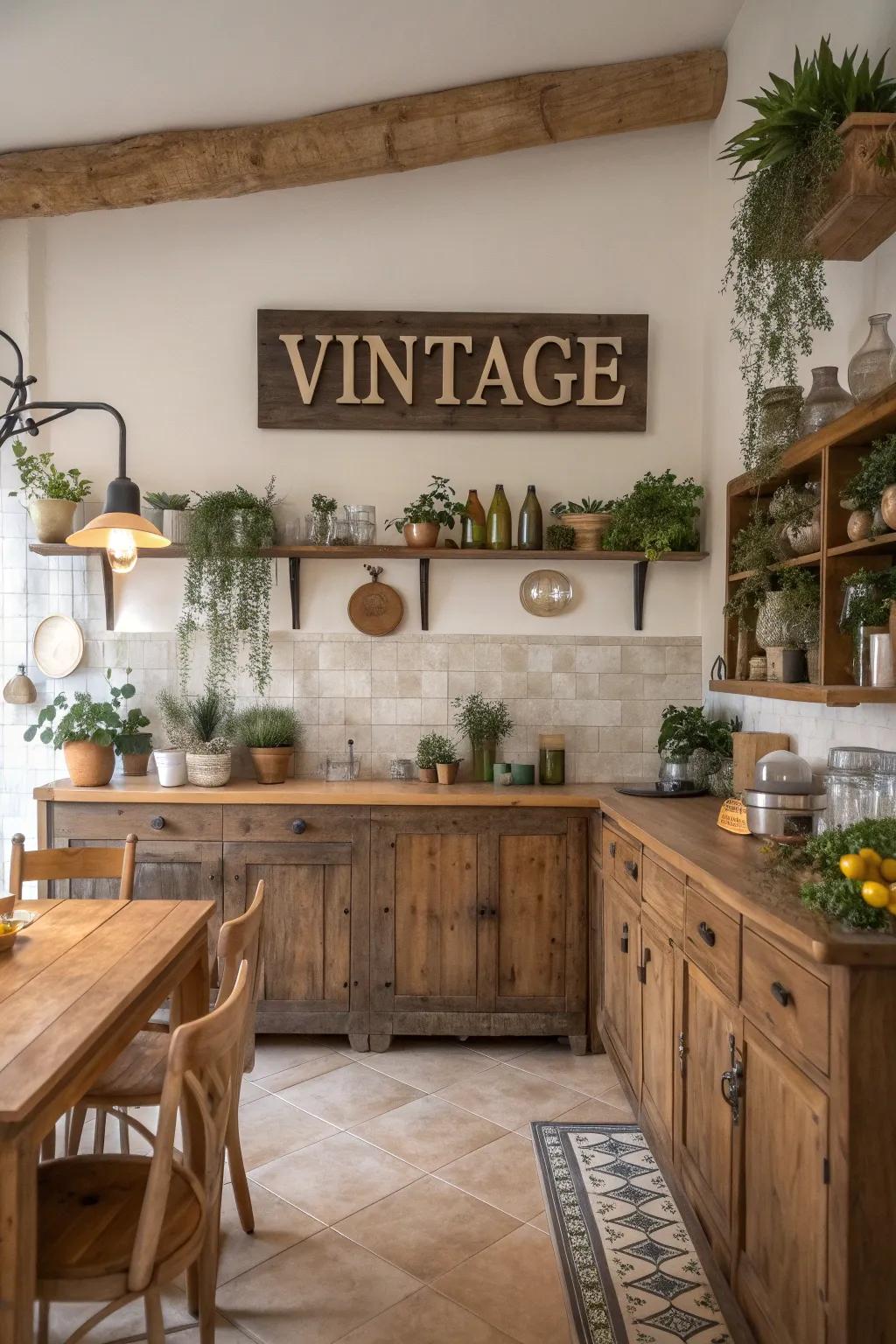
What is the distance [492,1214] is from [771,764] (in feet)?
4.97

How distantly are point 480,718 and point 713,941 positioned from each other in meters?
2.12

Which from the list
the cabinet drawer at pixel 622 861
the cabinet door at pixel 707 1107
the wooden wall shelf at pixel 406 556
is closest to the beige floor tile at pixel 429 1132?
the cabinet door at pixel 707 1107

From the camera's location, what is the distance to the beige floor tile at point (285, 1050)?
12.7 ft

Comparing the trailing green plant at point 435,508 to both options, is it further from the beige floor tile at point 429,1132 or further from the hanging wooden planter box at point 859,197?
the beige floor tile at point 429,1132

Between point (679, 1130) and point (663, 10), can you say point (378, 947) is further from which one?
point (663, 10)

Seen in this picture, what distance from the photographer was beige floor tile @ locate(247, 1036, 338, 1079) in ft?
12.7

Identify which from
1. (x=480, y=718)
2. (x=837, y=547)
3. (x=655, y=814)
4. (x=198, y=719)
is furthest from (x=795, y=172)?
(x=198, y=719)

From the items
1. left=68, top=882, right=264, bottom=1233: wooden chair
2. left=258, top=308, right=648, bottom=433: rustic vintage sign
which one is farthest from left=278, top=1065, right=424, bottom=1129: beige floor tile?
left=258, top=308, right=648, bottom=433: rustic vintage sign

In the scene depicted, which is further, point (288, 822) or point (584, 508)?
point (584, 508)

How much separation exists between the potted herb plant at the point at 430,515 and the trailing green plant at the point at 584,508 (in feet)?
1.40

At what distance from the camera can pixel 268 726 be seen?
443 centimetres

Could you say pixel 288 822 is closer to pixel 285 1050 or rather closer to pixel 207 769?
pixel 207 769

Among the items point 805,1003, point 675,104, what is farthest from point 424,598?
point 805,1003

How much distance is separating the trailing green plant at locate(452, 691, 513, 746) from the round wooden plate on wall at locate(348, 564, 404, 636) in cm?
47
